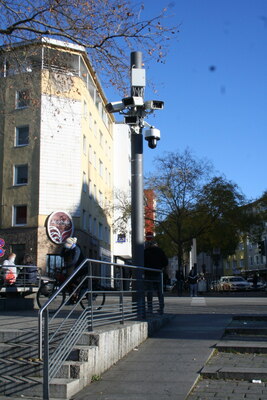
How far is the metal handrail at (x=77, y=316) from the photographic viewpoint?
218 inches

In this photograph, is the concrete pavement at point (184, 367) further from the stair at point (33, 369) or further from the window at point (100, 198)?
the window at point (100, 198)

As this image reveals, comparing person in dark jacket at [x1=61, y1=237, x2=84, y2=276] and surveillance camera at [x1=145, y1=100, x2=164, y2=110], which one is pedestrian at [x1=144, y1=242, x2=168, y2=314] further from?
surveillance camera at [x1=145, y1=100, x2=164, y2=110]

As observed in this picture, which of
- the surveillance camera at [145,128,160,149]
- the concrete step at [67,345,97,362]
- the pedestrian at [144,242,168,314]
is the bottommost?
the concrete step at [67,345,97,362]

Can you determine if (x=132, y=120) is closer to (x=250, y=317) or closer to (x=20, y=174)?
(x=250, y=317)

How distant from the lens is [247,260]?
109 meters

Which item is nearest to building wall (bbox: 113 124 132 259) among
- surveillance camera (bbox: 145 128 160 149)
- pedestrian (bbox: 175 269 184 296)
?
pedestrian (bbox: 175 269 184 296)

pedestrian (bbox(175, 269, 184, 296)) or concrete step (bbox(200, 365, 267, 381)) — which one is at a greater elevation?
pedestrian (bbox(175, 269, 184, 296))

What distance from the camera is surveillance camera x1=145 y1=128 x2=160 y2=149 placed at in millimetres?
12008

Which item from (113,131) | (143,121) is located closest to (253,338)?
(143,121)

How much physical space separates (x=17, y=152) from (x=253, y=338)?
110 feet

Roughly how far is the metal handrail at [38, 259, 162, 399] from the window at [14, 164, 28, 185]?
30181mm

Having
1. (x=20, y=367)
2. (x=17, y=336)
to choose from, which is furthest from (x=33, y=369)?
(x=17, y=336)

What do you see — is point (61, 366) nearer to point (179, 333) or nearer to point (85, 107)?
point (179, 333)

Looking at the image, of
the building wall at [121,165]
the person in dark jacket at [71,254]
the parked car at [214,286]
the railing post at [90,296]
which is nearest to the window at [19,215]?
the parked car at [214,286]
